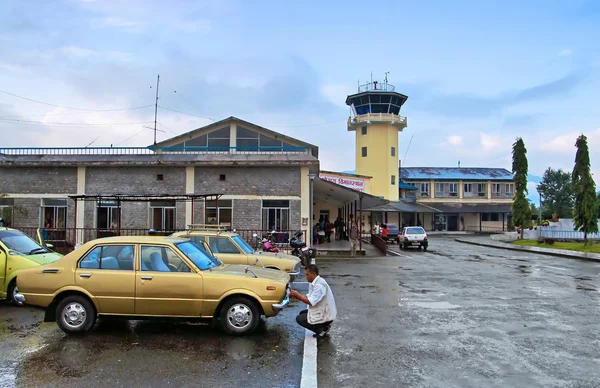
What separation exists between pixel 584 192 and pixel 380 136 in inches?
1013

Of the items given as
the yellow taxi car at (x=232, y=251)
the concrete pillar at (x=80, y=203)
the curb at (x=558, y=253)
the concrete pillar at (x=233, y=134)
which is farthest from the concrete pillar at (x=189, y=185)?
the curb at (x=558, y=253)

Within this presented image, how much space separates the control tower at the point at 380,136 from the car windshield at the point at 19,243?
45778mm

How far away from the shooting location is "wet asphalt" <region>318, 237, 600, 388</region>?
5.44 metres

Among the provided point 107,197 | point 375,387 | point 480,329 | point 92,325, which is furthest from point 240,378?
point 107,197

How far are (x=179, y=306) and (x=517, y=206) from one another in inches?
1530

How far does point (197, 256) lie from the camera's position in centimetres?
753

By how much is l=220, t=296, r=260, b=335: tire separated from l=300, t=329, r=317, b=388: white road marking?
33.3 inches

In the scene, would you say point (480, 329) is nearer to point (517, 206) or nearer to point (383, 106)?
point (517, 206)

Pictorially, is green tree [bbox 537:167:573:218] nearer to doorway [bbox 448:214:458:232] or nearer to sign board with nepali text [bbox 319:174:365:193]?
doorway [bbox 448:214:458:232]

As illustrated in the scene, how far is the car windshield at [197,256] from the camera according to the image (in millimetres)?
7236

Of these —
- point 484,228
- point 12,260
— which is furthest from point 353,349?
point 484,228

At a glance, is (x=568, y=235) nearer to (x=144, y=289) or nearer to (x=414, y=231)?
(x=414, y=231)

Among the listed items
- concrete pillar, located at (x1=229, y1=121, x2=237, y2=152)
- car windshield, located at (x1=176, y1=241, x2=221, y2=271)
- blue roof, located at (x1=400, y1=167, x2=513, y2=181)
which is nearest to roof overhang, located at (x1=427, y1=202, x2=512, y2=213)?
blue roof, located at (x1=400, y1=167, x2=513, y2=181)

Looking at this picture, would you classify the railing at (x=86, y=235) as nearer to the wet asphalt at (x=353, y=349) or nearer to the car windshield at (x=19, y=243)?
the car windshield at (x=19, y=243)
